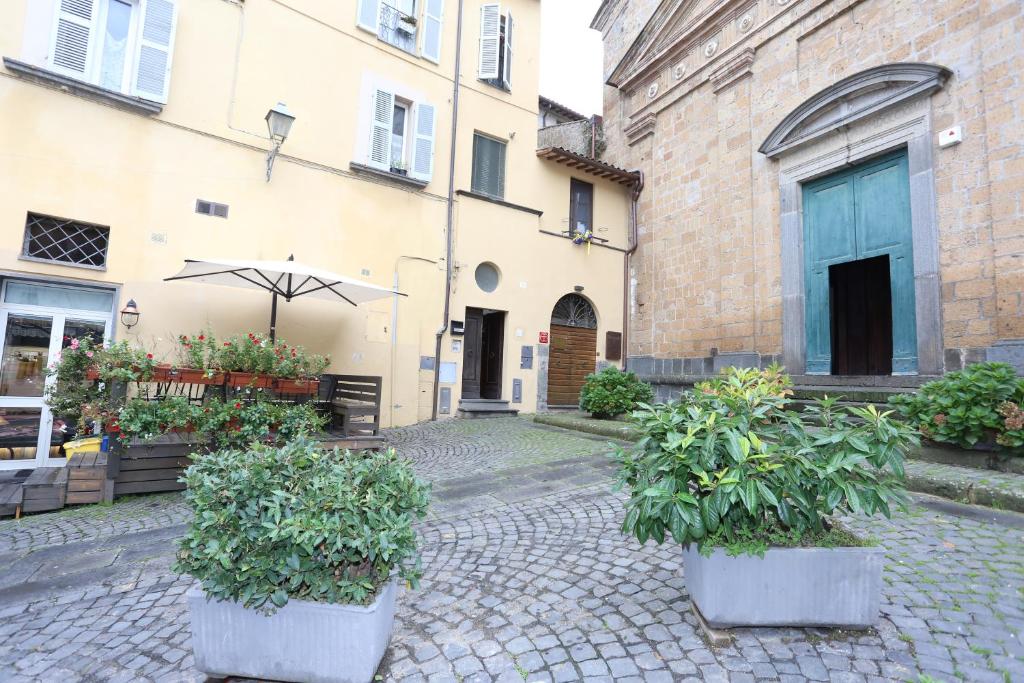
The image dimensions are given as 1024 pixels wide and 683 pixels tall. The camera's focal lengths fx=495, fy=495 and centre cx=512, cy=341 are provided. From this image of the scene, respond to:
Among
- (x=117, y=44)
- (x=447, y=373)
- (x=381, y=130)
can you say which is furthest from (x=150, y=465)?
(x=381, y=130)

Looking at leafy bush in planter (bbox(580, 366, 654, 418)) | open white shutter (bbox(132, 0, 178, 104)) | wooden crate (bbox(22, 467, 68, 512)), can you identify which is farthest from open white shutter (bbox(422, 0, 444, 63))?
wooden crate (bbox(22, 467, 68, 512))

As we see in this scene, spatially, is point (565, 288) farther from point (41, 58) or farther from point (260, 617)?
point (260, 617)

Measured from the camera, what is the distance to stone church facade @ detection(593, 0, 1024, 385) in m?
6.25

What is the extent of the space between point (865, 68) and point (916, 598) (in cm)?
824

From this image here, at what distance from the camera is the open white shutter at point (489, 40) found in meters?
10.5

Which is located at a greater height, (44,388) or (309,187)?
(309,187)

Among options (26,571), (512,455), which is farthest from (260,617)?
(512,455)

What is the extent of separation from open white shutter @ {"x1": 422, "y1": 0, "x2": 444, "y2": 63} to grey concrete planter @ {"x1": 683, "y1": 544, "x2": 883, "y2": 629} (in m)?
10.5

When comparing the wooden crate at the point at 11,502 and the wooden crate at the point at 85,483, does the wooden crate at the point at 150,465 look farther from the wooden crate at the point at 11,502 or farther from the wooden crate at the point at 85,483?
the wooden crate at the point at 11,502

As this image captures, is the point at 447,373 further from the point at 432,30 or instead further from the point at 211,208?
the point at 432,30

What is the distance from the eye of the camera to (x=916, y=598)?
248 cm

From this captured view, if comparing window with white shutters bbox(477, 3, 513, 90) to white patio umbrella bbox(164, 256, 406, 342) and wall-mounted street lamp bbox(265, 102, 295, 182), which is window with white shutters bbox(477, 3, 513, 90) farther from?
white patio umbrella bbox(164, 256, 406, 342)

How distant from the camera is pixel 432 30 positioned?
9.88 m

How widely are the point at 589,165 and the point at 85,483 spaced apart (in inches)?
419
